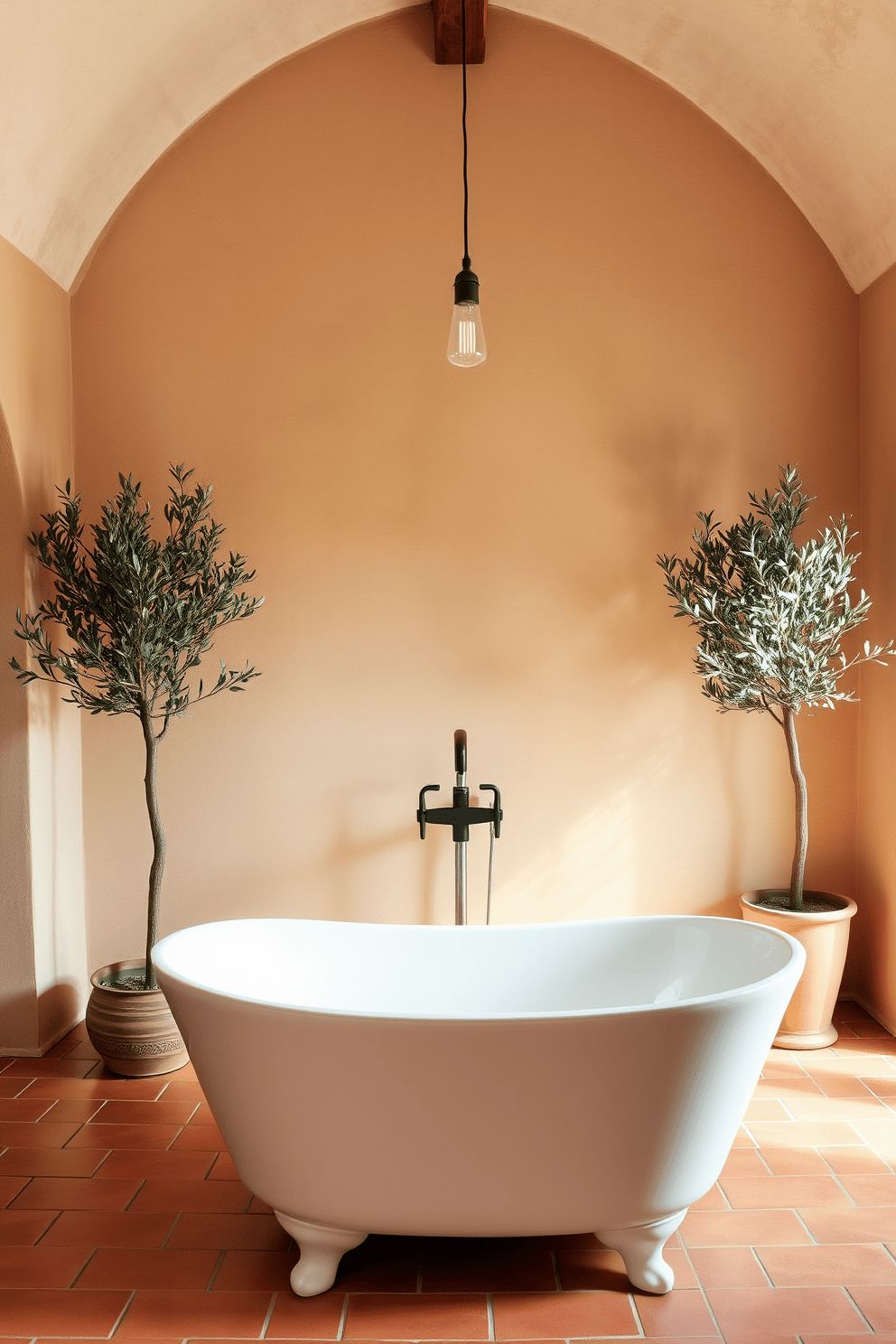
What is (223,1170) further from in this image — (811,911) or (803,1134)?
(811,911)

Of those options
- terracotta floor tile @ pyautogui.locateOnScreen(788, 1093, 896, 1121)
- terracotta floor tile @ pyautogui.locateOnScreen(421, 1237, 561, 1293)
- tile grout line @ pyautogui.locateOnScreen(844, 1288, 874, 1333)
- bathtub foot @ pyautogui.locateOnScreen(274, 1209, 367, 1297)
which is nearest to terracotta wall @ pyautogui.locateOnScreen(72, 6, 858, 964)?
terracotta floor tile @ pyautogui.locateOnScreen(788, 1093, 896, 1121)

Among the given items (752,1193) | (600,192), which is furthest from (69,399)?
(752,1193)

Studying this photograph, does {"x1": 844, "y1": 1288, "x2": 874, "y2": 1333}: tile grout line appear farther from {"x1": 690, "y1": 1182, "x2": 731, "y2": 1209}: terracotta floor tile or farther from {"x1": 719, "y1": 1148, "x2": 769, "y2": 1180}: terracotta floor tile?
{"x1": 719, "y1": 1148, "x2": 769, "y2": 1180}: terracotta floor tile

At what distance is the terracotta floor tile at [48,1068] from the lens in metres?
3.38

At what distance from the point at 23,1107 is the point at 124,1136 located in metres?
0.40

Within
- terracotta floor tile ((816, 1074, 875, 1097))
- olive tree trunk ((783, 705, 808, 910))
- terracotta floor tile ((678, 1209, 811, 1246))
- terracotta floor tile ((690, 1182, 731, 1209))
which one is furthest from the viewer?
olive tree trunk ((783, 705, 808, 910))

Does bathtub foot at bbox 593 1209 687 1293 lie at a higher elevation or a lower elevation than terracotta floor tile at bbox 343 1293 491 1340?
higher

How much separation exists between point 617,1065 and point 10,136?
120 inches

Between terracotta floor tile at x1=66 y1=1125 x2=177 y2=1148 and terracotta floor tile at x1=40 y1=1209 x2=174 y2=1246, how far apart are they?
35 centimetres

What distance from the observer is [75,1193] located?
2.65m

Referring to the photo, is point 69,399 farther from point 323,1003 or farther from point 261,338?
point 323,1003

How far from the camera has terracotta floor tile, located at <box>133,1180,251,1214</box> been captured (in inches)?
101

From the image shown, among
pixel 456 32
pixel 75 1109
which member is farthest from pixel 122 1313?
pixel 456 32

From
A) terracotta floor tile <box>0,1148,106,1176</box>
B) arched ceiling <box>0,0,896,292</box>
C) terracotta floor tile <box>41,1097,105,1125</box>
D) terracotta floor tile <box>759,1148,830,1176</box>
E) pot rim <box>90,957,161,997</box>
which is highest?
arched ceiling <box>0,0,896,292</box>
